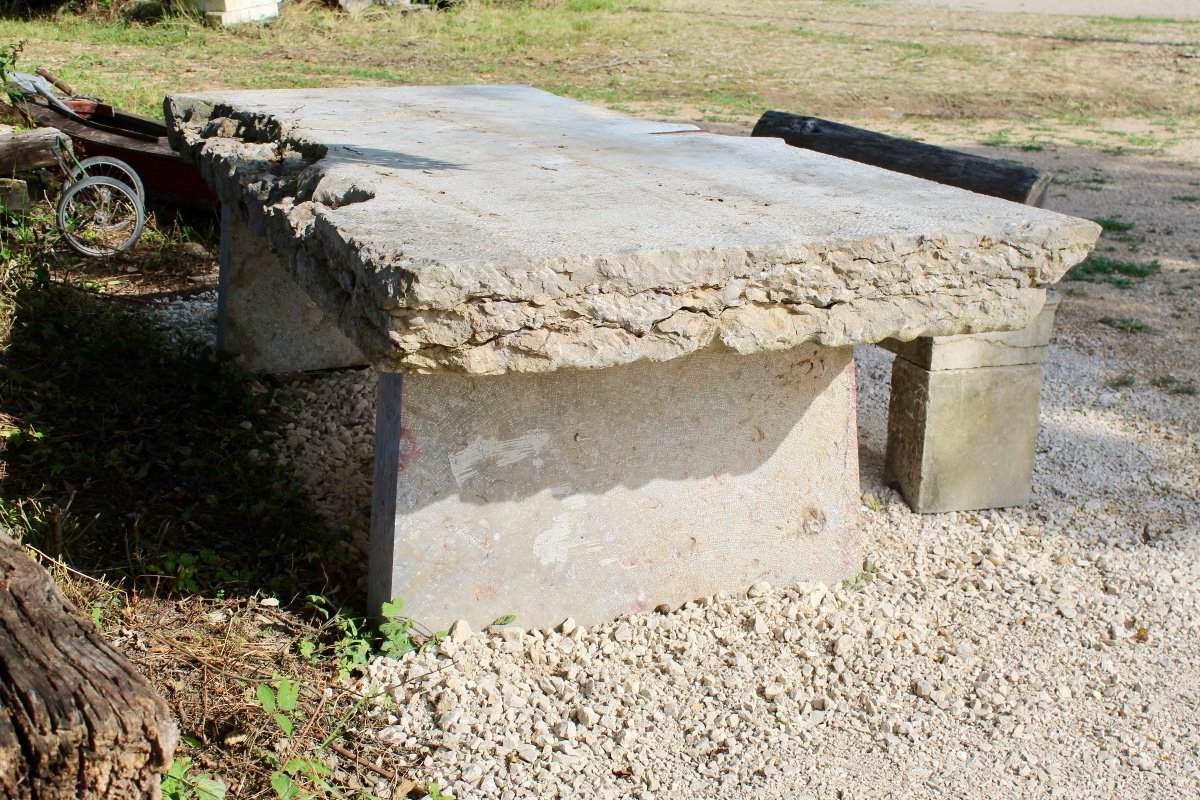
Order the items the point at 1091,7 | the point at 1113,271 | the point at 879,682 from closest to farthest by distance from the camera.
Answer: the point at 879,682, the point at 1113,271, the point at 1091,7

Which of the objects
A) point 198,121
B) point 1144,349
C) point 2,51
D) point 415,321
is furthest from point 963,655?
point 2,51

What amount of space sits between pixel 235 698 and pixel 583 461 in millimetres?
918

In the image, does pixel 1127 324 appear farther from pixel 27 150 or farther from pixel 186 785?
pixel 27 150

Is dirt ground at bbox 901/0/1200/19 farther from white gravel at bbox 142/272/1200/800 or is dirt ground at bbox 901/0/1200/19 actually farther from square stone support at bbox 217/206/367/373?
white gravel at bbox 142/272/1200/800

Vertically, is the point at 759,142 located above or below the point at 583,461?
above

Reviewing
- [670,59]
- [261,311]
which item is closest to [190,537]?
[261,311]

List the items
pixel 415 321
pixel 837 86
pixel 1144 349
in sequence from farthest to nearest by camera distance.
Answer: pixel 837 86 → pixel 1144 349 → pixel 415 321

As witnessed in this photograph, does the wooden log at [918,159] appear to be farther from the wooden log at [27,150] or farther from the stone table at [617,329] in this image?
the wooden log at [27,150]

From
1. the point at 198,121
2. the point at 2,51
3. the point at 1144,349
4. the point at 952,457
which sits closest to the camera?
the point at 952,457

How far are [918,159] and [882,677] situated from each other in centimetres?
213

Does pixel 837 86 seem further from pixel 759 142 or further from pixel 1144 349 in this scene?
pixel 759 142

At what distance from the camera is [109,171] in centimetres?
531

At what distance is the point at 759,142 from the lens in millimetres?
3648

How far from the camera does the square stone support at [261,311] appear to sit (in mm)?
4184
